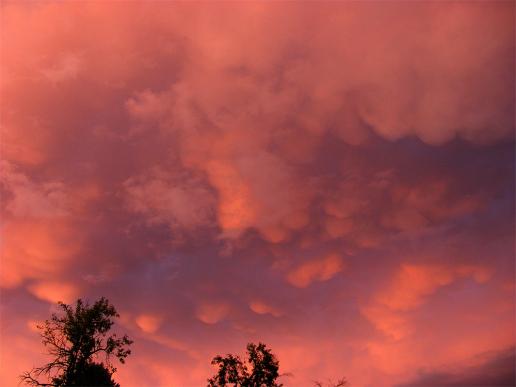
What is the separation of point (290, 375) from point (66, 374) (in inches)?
1260

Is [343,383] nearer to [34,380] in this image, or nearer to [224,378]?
[224,378]

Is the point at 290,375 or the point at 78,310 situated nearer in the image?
the point at 78,310

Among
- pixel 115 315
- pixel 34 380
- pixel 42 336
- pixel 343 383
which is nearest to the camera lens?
pixel 34 380

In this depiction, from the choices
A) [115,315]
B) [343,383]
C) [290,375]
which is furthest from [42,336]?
[343,383]

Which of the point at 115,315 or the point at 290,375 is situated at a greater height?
the point at 115,315

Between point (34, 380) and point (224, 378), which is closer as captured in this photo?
point (34, 380)

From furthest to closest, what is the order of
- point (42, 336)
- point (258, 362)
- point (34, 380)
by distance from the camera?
point (258, 362)
point (42, 336)
point (34, 380)

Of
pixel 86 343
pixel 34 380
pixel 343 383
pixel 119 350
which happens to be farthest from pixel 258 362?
pixel 34 380

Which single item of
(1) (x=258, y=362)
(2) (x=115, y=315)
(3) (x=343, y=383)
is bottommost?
(3) (x=343, y=383)

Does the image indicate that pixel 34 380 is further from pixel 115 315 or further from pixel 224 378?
pixel 224 378

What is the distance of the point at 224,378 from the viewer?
186 feet

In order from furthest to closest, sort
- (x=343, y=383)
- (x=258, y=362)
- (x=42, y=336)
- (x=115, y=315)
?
(x=258, y=362) → (x=343, y=383) → (x=115, y=315) → (x=42, y=336)

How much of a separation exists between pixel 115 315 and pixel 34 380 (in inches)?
421

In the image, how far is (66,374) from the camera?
4116 centimetres
